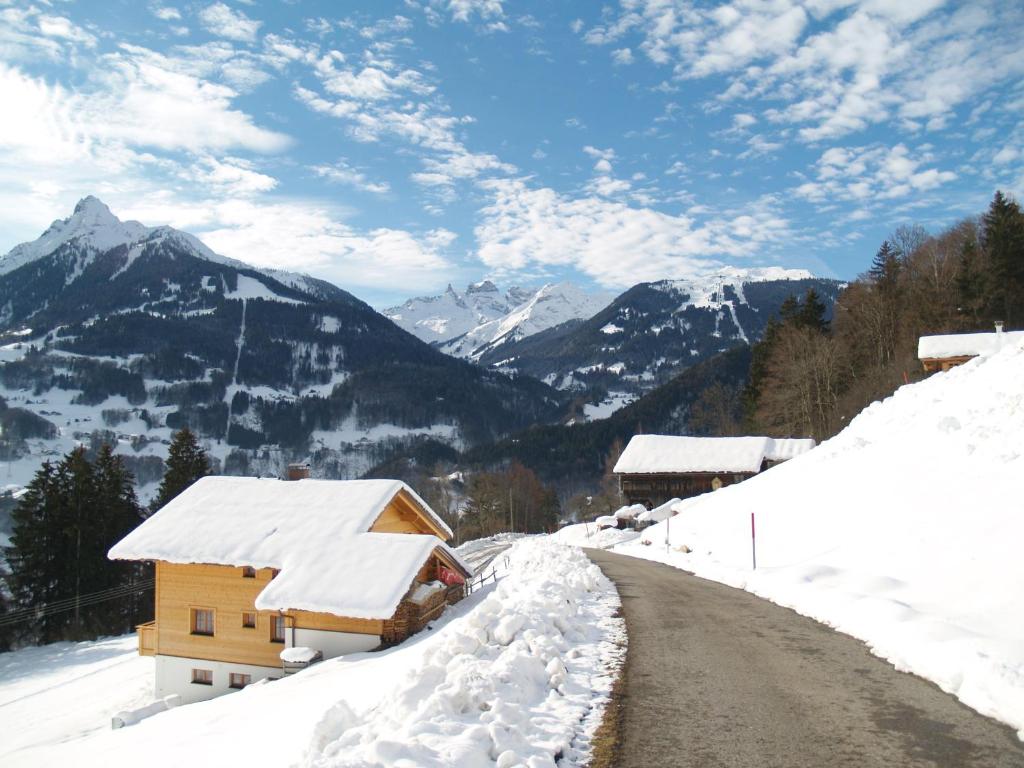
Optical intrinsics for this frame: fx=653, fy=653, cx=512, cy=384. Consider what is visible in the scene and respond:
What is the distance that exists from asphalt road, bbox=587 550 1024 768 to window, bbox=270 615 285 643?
1601 centimetres

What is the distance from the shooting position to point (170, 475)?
48.7 m

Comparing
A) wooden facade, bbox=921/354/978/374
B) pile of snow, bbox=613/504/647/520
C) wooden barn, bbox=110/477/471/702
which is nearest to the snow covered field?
wooden barn, bbox=110/477/471/702

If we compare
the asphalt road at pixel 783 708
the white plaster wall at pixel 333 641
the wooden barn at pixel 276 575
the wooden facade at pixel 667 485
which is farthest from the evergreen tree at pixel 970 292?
the white plaster wall at pixel 333 641

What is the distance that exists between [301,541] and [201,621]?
6.29 meters

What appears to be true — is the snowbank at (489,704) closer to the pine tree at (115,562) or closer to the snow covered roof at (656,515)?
the snow covered roof at (656,515)

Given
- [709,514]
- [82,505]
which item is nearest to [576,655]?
[709,514]

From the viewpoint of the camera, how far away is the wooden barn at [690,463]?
55.7 meters

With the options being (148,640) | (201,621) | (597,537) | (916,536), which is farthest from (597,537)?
(916,536)

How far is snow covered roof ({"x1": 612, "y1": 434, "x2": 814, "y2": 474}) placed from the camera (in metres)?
55.6

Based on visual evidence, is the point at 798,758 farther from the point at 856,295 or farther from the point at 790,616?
the point at 856,295

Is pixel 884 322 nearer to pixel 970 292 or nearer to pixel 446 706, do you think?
pixel 970 292

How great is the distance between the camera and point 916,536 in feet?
49.7

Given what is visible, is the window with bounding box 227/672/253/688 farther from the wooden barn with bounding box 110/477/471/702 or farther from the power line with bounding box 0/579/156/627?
the power line with bounding box 0/579/156/627

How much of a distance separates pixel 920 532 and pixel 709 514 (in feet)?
53.9
